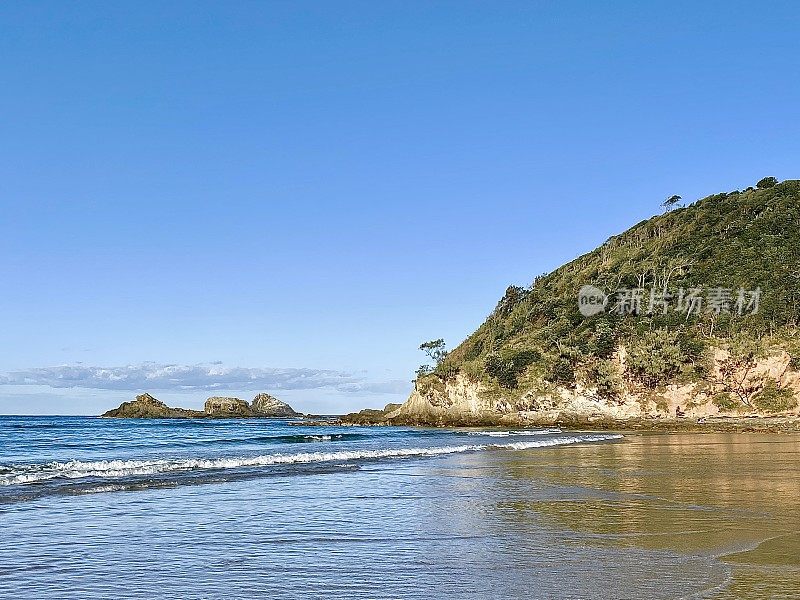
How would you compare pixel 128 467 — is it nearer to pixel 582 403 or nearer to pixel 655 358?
pixel 582 403

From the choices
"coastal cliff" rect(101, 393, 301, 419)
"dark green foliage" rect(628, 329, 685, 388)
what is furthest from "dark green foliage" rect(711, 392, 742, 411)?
"coastal cliff" rect(101, 393, 301, 419)

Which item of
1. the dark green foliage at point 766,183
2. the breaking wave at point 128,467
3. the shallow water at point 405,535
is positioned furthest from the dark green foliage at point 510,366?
the shallow water at point 405,535

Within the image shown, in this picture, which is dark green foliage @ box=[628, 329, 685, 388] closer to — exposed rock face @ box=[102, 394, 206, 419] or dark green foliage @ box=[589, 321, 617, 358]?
dark green foliage @ box=[589, 321, 617, 358]

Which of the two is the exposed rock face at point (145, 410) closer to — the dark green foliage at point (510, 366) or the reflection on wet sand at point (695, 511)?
the dark green foliage at point (510, 366)

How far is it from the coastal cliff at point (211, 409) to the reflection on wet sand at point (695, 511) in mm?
161449

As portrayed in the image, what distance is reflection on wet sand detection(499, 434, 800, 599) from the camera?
904 cm

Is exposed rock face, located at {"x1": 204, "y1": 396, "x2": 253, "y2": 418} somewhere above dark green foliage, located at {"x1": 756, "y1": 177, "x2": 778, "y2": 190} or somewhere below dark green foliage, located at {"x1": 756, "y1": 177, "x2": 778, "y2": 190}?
below

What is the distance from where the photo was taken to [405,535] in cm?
1162

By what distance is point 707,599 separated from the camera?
720 centimetres

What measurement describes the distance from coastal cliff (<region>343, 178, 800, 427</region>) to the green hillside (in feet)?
0.57

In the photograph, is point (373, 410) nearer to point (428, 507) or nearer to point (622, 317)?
point (622, 317)

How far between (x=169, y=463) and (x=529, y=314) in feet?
312

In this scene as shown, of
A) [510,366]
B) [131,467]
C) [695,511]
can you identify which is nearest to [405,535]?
[695,511]

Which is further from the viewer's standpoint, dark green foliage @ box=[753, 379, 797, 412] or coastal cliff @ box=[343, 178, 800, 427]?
coastal cliff @ box=[343, 178, 800, 427]
